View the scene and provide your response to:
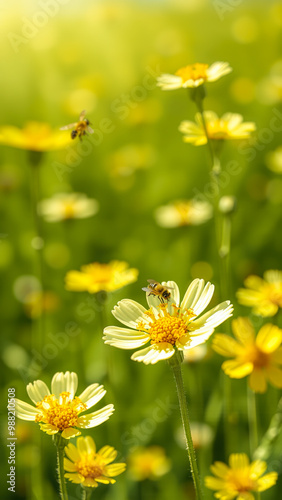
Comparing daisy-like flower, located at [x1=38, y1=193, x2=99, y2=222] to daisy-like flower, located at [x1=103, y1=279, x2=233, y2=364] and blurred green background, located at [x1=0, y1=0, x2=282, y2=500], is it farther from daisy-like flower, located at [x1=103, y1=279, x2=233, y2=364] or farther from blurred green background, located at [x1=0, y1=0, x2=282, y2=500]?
daisy-like flower, located at [x1=103, y1=279, x2=233, y2=364]

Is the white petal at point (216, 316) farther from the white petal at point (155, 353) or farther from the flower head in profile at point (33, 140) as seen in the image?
the flower head in profile at point (33, 140)

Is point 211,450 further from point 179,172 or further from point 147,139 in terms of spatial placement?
point 147,139

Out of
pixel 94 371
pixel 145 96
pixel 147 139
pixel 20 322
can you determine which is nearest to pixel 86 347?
pixel 94 371

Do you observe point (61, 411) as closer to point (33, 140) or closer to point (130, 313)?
point (130, 313)

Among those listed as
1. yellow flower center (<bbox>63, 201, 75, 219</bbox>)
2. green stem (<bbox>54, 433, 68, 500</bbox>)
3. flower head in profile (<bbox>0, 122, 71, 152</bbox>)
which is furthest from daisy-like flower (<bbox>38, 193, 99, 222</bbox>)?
green stem (<bbox>54, 433, 68, 500</bbox>)

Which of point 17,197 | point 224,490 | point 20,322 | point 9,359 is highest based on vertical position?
point 17,197

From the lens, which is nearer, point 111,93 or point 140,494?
point 140,494

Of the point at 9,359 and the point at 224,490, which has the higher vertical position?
the point at 9,359

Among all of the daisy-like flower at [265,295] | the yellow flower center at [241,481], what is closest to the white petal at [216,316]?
the yellow flower center at [241,481]
